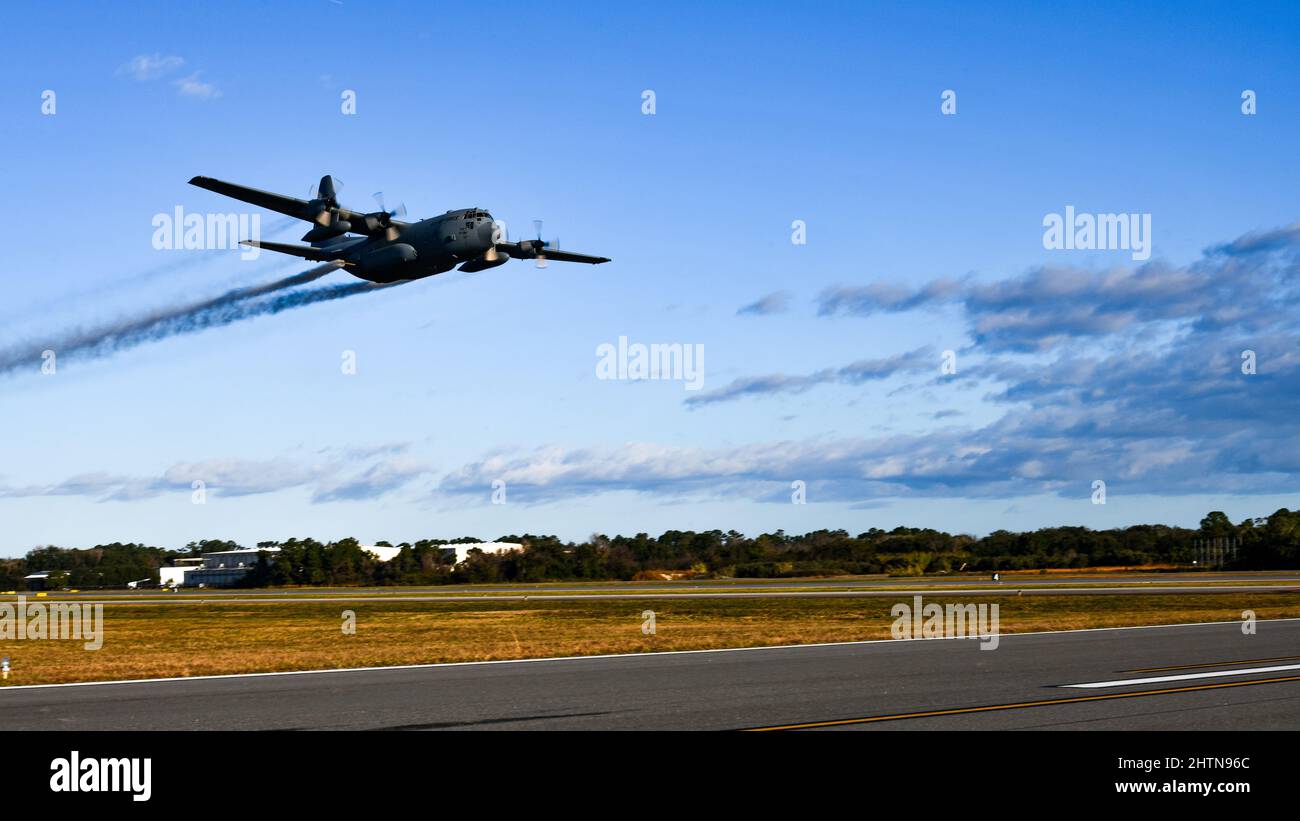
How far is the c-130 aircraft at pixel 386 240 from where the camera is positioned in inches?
1639

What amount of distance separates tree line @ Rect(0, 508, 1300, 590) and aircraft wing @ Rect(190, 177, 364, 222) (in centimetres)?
6306

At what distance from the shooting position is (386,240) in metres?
42.5

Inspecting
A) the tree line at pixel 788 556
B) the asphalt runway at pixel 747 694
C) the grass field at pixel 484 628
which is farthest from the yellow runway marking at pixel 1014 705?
the tree line at pixel 788 556

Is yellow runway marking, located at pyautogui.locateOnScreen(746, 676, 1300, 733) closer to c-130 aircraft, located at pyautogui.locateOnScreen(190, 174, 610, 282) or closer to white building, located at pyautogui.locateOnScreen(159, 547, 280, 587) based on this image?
c-130 aircraft, located at pyautogui.locateOnScreen(190, 174, 610, 282)

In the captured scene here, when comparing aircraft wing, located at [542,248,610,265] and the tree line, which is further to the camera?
the tree line

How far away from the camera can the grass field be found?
75.4 feet

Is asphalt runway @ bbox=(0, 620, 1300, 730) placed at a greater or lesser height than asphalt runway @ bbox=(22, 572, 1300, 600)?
greater

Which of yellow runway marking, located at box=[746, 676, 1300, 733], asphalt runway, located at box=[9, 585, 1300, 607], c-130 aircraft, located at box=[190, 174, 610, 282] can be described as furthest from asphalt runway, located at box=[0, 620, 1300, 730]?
asphalt runway, located at box=[9, 585, 1300, 607]

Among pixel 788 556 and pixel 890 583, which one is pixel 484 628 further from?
pixel 788 556

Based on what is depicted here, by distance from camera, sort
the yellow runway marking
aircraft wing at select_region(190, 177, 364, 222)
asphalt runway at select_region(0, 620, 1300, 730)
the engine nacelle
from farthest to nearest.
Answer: the engine nacelle, aircraft wing at select_region(190, 177, 364, 222), asphalt runway at select_region(0, 620, 1300, 730), the yellow runway marking
